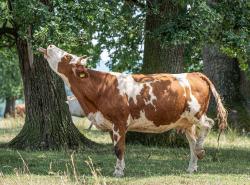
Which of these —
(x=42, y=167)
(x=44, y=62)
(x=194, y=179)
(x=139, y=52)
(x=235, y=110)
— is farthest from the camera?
(x=235, y=110)

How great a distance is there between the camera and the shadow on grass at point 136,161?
39.0 feet

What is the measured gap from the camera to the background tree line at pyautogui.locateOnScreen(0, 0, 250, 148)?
12203mm

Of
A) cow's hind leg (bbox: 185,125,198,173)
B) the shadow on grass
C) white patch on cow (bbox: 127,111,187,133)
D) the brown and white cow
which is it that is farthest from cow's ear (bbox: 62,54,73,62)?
cow's hind leg (bbox: 185,125,198,173)

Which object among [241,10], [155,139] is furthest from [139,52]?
[241,10]

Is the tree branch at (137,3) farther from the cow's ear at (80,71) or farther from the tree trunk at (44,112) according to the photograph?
the cow's ear at (80,71)

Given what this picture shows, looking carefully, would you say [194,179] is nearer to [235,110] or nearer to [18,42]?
[18,42]

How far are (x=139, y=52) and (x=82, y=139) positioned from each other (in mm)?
6058

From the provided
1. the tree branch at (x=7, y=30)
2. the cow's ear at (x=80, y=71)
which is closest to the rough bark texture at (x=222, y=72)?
the tree branch at (x=7, y=30)

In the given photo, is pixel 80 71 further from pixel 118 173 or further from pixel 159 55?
pixel 159 55

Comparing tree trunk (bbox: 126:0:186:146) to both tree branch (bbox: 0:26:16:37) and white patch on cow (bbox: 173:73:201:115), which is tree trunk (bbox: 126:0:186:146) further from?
white patch on cow (bbox: 173:73:201:115)

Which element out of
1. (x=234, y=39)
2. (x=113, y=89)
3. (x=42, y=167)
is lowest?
(x=42, y=167)

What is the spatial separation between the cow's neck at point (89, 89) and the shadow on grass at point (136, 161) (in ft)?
3.84

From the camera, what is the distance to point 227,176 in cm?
1120

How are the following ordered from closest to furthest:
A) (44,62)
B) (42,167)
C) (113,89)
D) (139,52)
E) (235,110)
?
(113,89) < (42,167) < (44,62) < (139,52) < (235,110)
